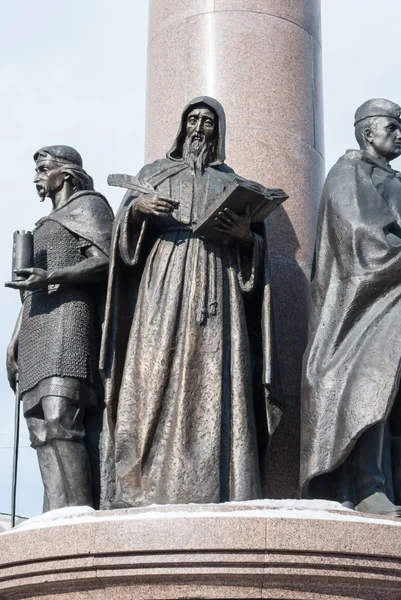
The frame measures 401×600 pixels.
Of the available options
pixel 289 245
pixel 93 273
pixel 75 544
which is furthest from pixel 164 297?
pixel 75 544

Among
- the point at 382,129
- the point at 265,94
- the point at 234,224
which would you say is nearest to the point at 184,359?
the point at 234,224

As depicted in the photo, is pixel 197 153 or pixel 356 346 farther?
pixel 197 153

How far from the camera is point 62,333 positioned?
910cm

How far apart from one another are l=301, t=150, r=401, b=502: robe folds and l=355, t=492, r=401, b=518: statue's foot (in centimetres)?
18

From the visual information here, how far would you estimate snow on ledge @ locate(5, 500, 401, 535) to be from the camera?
7316 millimetres

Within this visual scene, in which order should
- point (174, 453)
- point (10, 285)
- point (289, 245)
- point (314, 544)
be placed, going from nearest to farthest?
point (314, 544) < point (174, 453) < point (10, 285) < point (289, 245)

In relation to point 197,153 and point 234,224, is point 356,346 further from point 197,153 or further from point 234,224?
point 197,153

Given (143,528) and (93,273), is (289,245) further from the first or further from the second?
(143,528)

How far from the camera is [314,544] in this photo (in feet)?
23.6

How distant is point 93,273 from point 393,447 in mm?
2326

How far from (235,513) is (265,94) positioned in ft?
13.0

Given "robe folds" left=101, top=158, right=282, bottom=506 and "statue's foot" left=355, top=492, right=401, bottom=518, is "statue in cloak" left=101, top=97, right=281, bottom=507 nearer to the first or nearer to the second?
"robe folds" left=101, top=158, right=282, bottom=506

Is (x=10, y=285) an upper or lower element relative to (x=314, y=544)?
upper

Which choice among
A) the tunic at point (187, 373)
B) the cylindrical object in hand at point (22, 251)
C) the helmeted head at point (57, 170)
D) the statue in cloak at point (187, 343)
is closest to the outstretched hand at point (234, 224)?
the statue in cloak at point (187, 343)
